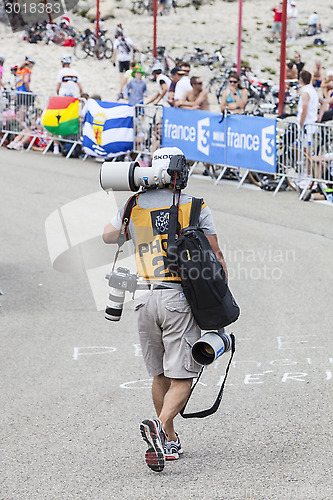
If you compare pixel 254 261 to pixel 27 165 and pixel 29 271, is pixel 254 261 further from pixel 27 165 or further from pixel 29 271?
pixel 27 165

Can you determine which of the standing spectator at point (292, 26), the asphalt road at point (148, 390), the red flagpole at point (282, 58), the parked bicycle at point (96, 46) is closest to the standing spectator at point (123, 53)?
the parked bicycle at point (96, 46)

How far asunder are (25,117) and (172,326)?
1669cm

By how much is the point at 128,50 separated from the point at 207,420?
29.2m

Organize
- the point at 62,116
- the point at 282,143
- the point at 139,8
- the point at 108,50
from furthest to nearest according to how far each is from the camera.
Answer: the point at 139,8
the point at 108,50
the point at 62,116
the point at 282,143

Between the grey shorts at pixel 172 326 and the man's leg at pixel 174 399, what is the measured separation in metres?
0.06

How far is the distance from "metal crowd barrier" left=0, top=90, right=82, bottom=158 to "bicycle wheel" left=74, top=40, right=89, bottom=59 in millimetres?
18710

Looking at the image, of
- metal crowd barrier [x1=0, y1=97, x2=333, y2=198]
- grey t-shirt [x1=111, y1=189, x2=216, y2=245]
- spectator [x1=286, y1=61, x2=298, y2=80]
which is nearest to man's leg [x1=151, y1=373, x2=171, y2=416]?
grey t-shirt [x1=111, y1=189, x2=216, y2=245]

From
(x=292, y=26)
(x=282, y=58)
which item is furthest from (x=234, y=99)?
(x=292, y=26)

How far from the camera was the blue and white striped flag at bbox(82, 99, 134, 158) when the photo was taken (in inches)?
698

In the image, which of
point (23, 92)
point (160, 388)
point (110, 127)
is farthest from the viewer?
point (23, 92)

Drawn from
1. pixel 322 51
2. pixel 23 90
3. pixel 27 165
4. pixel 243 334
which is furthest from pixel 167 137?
pixel 322 51

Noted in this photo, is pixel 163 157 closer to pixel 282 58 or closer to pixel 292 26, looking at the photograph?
pixel 282 58

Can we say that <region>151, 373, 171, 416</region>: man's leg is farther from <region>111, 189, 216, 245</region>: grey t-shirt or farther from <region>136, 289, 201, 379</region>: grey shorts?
<region>111, 189, 216, 245</region>: grey t-shirt

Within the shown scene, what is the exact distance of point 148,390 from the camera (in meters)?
6.66
